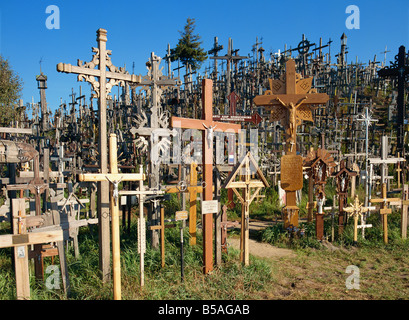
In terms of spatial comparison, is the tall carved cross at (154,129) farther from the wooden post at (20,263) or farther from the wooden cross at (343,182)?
the wooden cross at (343,182)

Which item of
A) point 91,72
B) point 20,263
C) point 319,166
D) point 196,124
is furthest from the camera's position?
point 319,166

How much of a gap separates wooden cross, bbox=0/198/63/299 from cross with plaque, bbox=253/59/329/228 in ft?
20.2

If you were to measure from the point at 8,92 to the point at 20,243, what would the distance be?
72.3 feet

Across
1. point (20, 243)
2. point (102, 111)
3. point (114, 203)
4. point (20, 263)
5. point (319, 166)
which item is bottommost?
point (20, 263)

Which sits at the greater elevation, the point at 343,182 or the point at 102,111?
the point at 102,111

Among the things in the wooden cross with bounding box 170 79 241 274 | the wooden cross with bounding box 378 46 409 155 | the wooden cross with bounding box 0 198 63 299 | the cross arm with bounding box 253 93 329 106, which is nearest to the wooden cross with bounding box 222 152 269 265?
the wooden cross with bounding box 170 79 241 274

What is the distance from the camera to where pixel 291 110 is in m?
8.66

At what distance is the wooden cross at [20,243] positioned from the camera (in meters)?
4.41

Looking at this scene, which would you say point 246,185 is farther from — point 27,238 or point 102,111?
point 27,238

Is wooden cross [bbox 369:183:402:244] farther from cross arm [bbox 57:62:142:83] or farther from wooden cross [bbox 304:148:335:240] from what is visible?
cross arm [bbox 57:62:142:83]

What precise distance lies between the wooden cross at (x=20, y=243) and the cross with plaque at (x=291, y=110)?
6148 millimetres

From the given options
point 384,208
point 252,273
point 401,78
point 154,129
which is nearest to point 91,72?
point 154,129
